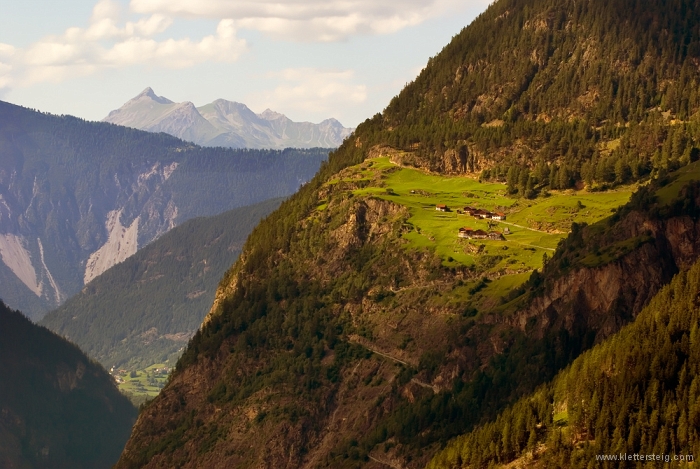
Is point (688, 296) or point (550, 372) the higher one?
point (688, 296)

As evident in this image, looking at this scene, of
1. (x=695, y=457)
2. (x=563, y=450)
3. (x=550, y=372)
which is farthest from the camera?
(x=550, y=372)

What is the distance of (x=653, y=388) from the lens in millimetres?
163625

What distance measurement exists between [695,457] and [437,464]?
4014 cm

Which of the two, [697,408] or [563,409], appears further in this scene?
[563,409]

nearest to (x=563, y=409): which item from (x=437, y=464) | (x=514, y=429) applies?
(x=514, y=429)

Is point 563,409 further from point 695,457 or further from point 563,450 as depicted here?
point 695,457

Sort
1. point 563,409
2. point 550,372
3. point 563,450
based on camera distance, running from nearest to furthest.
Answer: point 563,450 < point 563,409 < point 550,372

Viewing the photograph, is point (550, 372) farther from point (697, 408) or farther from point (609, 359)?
point (697, 408)

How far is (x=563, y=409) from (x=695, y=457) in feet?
78.1

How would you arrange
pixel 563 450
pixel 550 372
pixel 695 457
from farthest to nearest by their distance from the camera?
1. pixel 550 372
2. pixel 563 450
3. pixel 695 457

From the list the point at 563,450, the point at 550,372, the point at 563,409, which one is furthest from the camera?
the point at 550,372

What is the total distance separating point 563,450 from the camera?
16200 cm

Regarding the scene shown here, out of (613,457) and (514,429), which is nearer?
(613,457)

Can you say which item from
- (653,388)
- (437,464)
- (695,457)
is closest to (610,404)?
(653,388)
